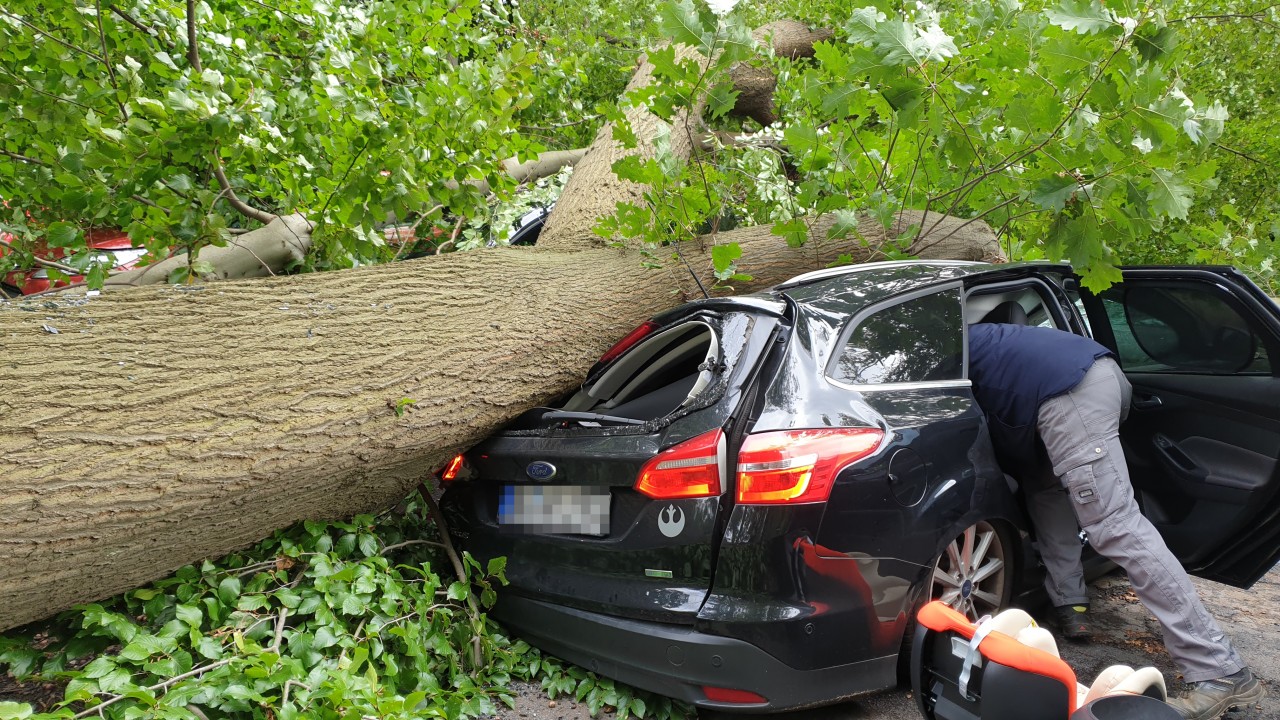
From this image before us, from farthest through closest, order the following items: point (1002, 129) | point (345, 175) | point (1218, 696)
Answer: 1. point (1002, 129)
2. point (345, 175)
3. point (1218, 696)

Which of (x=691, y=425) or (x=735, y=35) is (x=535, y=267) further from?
(x=691, y=425)

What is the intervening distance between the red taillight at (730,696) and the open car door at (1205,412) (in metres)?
2.19

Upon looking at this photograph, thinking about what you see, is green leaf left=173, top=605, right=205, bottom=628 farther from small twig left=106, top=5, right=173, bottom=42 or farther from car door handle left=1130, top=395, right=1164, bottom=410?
car door handle left=1130, top=395, right=1164, bottom=410

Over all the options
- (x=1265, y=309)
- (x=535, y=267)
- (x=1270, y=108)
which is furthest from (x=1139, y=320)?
(x=1270, y=108)

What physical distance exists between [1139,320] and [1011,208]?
88 cm

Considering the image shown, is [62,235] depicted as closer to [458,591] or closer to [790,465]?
[458,591]

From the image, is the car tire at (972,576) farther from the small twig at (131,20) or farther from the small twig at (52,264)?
the small twig at (131,20)

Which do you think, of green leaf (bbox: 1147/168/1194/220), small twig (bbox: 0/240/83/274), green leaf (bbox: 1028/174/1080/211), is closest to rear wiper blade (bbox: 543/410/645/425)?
green leaf (bbox: 1028/174/1080/211)

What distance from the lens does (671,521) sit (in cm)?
251

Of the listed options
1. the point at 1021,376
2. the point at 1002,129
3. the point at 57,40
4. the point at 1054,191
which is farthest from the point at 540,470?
the point at 1002,129

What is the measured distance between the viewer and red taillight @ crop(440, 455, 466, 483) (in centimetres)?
330

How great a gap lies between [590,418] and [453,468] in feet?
2.61

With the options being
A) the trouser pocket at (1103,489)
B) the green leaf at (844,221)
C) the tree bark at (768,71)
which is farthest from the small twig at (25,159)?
the tree bark at (768,71)

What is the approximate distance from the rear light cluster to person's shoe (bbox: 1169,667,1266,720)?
4.76ft
